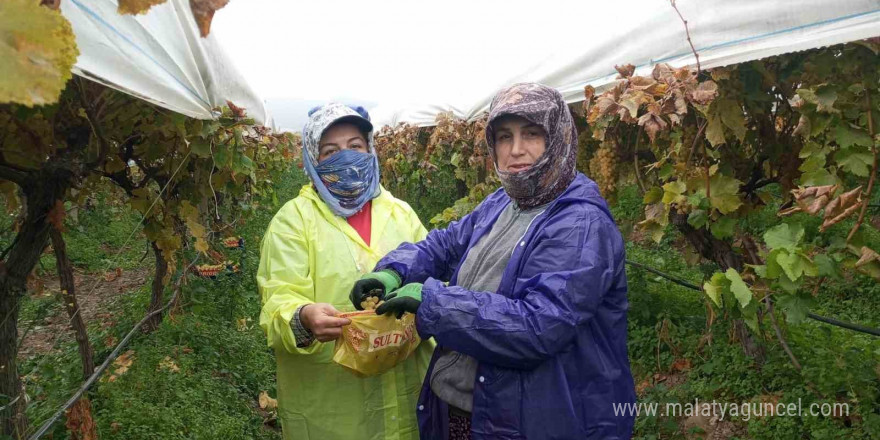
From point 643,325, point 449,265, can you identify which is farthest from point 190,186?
point 643,325

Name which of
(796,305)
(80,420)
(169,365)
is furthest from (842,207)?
(169,365)

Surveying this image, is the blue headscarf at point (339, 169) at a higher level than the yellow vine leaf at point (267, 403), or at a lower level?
higher

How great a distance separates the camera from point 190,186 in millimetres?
3395

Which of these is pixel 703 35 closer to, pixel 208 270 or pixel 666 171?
pixel 666 171

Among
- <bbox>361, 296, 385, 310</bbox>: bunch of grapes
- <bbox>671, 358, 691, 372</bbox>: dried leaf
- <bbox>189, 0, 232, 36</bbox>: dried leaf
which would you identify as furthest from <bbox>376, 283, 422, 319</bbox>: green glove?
<bbox>671, 358, 691, 372</bbox>: dried leaf

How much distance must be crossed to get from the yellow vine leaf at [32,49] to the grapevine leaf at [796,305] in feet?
5.92

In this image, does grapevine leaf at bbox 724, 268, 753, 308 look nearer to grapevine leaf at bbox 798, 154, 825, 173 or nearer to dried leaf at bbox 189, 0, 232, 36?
grapevine leaf at bbox 798, 154, 825, 173

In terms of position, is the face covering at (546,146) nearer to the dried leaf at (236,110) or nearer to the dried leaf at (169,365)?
the dried leaf at (236,110)

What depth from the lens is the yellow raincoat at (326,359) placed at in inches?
78.6

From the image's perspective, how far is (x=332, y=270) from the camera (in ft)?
6.67

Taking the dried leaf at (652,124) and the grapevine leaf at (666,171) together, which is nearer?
the dried leaf at (652,124)

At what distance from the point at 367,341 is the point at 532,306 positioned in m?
0.57

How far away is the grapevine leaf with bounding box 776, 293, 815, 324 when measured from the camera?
1.66m

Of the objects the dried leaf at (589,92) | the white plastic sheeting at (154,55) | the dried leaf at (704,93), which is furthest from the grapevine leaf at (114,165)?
the dried leaf at (704,93)
